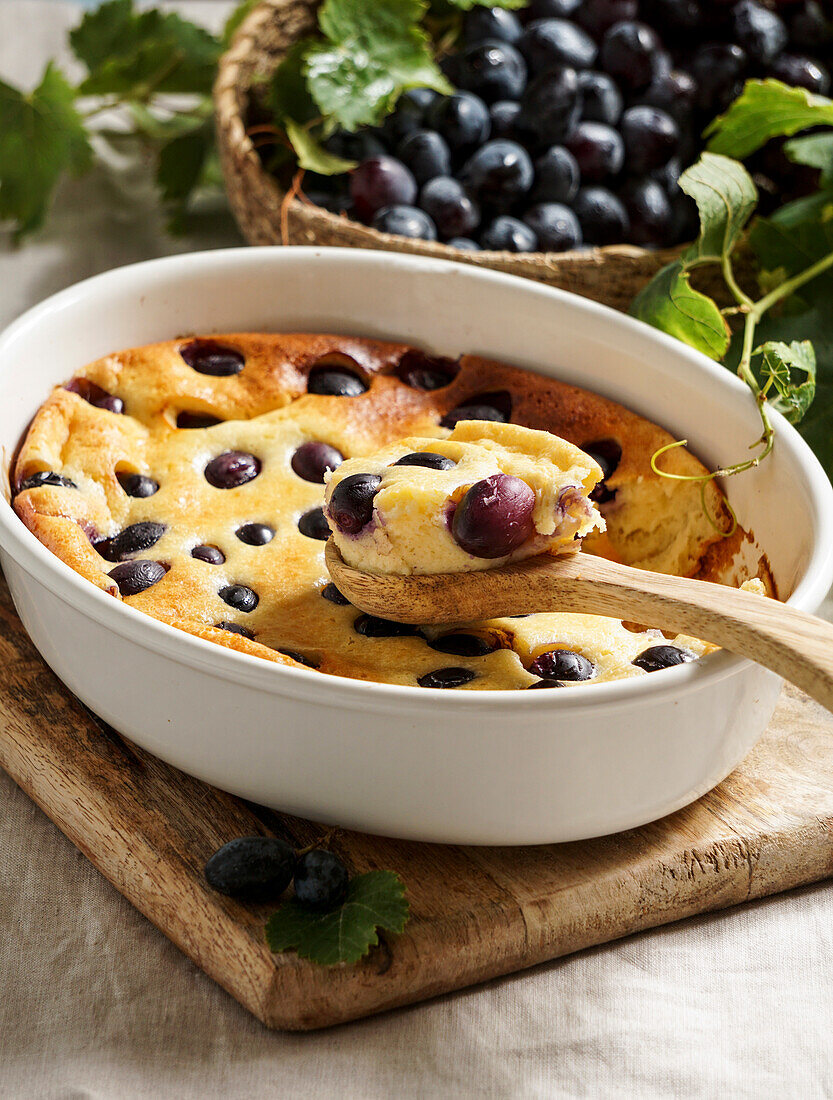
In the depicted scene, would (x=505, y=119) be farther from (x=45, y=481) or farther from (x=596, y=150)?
(x=45, y=481)

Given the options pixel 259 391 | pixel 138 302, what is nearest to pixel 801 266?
→ pixel 259 391

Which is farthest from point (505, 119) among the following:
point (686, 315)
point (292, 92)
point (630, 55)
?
point (686, 315)

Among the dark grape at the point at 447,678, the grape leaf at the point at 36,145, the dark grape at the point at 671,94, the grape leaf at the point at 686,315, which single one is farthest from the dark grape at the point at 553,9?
the dark grape at the point at 447,678

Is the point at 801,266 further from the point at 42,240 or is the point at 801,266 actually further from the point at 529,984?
the point at 42,240

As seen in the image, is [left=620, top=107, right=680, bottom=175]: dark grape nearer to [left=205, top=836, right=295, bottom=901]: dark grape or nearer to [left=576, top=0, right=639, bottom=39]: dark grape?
[left=576, top=0, right=639, bottom=39]: dark grape

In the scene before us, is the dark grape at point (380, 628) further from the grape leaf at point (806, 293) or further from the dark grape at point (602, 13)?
the dark grape at point (602, 13)

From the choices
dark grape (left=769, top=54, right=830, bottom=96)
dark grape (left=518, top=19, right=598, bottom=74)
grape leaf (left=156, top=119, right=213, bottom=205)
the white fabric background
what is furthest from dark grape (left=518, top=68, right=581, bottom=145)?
the white fabric background
